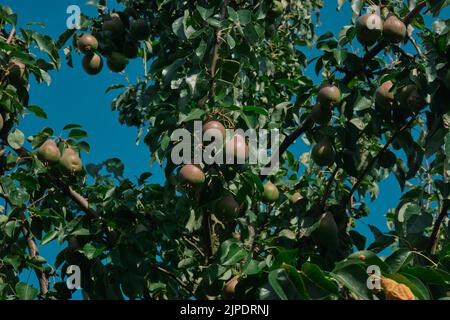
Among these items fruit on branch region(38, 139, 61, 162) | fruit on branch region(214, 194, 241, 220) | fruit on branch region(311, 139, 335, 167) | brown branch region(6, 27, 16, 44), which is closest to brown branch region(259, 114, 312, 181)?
fruit on branch region(311, 139, 335, 167)

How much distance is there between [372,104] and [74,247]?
47.6 inches

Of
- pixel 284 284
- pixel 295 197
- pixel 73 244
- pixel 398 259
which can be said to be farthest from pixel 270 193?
pixel 284 284

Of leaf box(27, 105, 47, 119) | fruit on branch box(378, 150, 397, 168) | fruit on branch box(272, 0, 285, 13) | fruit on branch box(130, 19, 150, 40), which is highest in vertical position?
fruit on branch box(272, 0, 285, 13)

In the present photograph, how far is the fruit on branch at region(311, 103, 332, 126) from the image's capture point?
2.98m

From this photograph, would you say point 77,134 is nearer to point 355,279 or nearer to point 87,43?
point 87,43

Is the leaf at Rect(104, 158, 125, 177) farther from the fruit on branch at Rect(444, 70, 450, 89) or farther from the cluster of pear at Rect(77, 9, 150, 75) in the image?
the fruit on branch at Rect(444, 70, 450, 89)

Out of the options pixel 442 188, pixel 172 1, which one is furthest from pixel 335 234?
pixel 172 1

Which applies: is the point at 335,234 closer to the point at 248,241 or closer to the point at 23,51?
the point at 248,241

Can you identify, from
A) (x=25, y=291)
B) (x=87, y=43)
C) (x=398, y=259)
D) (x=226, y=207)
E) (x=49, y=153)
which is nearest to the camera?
(x=398, y=259)

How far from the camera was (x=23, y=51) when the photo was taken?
3426 millimetres

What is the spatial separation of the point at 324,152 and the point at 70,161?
0.97m

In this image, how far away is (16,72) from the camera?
3.22m

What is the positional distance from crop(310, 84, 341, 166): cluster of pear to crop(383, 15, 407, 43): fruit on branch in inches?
10.0

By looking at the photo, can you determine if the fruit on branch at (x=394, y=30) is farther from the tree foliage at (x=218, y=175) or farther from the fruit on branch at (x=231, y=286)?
the fruit on branch at (x=231, y=286)
